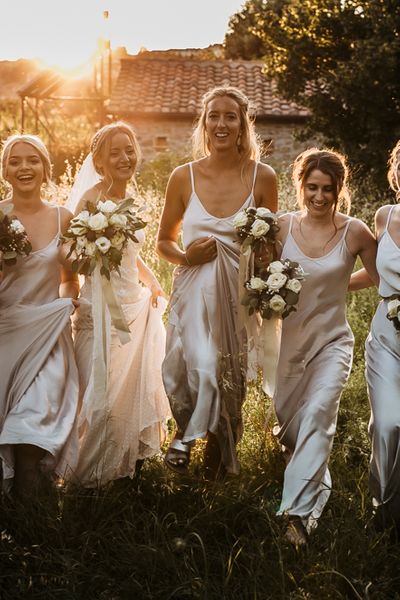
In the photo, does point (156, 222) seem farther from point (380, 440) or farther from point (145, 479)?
point (380, 440)

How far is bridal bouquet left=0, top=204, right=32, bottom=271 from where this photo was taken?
4859 mm

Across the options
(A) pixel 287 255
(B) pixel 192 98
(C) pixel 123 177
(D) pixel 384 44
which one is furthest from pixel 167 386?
(B) pixel 192 98

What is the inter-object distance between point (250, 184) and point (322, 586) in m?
2.64

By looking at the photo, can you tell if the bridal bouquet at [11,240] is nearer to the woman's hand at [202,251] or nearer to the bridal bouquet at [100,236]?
the bridal bouquet at [100,236]

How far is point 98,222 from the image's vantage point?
15.9ft

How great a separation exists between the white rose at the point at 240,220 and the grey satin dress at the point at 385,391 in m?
0.83

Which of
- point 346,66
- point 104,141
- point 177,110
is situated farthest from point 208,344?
point 177,110

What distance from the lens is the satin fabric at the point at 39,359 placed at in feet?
16.0

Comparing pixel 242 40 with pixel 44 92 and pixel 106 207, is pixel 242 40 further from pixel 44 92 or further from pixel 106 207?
pixel 106 207

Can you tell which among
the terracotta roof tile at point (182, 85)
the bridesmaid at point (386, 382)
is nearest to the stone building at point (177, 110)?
the terracotta roof tile at point (182, 85)

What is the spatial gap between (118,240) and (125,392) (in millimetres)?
1087

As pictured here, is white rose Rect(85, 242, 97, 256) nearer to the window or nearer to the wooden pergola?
the wooden pergola

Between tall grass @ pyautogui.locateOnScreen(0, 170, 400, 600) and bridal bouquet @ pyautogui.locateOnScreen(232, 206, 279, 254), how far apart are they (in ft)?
4.79

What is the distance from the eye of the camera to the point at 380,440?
14.8 feet
